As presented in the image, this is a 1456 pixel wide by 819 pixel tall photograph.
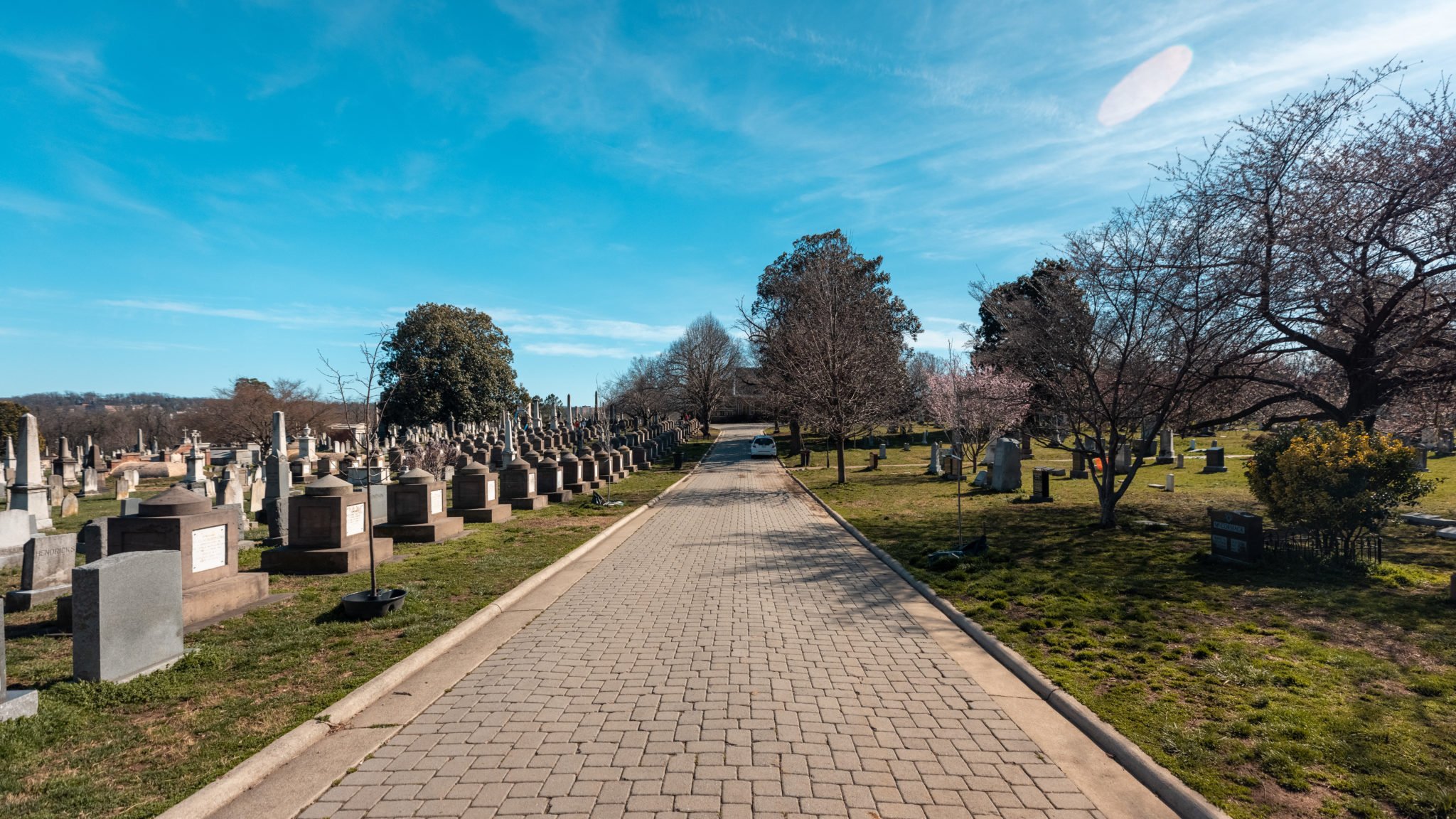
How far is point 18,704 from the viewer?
14.9 ft

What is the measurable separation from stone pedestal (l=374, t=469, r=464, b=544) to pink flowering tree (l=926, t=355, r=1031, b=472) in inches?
677

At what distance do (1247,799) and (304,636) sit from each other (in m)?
7.45

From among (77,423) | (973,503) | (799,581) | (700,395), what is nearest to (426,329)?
(700,395)

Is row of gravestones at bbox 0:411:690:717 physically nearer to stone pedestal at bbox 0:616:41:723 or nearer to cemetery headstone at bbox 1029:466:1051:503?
stone pedestal at bbox 0:616:41:723

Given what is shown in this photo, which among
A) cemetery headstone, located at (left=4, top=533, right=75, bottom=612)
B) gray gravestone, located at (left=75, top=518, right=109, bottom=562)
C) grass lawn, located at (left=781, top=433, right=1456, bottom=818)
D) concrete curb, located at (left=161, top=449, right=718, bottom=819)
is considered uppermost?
gray gravestone, located at (left=75, top=518, right=109, bottom=562)

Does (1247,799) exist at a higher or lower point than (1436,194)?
lower

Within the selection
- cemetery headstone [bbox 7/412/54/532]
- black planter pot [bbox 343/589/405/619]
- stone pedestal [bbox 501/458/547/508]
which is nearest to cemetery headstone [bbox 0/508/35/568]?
cemetery headstone [bbox 7/412/54/532]

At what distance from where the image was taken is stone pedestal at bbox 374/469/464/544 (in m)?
12.8

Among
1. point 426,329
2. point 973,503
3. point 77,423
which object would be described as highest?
point 426,329

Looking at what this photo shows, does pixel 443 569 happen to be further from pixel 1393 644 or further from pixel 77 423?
pixel 77 423

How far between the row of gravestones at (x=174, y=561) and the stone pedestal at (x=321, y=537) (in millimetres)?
15

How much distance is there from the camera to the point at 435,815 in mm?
3531

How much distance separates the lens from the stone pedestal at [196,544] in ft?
24.0

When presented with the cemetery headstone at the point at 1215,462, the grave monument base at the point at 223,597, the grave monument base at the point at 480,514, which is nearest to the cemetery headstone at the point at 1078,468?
the cemetery headstone at the point at 1215,462
